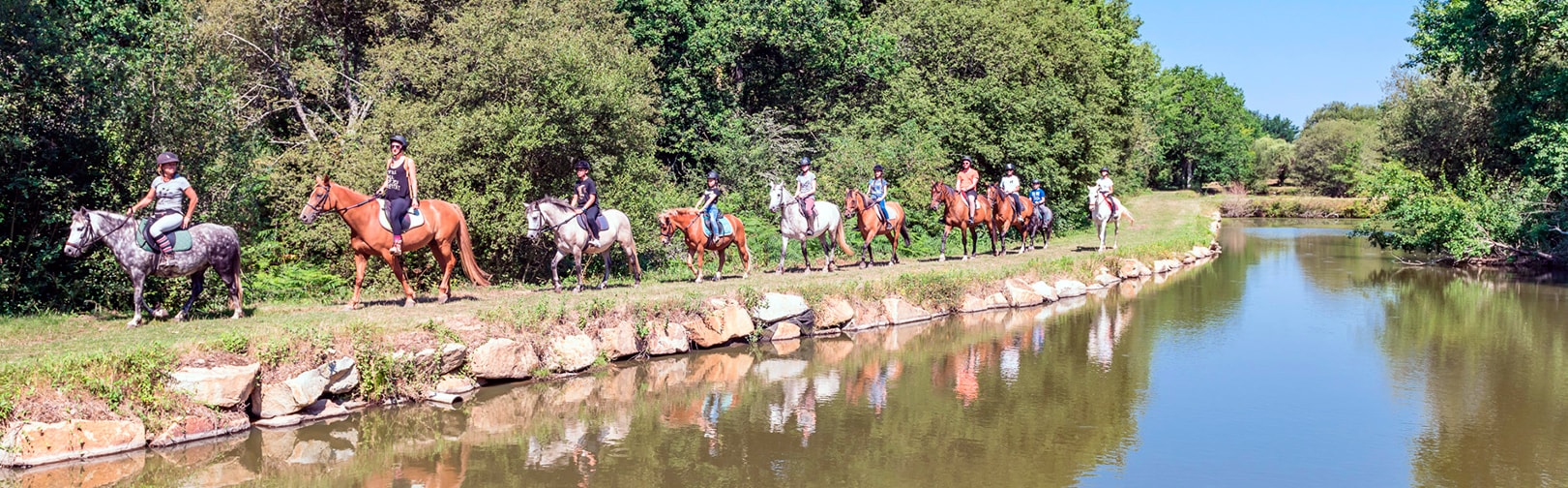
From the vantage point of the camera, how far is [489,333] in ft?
43.2

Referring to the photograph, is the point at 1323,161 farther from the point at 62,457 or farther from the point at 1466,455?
the point at 62,457

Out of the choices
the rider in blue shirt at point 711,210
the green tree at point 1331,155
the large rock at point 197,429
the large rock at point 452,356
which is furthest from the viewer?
the green tree at point 1331,155

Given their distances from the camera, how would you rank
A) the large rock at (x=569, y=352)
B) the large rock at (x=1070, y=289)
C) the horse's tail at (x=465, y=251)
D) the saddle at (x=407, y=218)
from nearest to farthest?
the large rock at (x=569, y=352), the saddle at (x=407, y=218), the horse's tail at (x=465, y=251), the large rock at (x=1070, y=289)

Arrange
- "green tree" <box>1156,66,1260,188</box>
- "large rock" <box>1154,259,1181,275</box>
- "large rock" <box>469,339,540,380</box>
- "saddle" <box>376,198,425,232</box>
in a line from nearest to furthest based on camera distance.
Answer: "large rock" <box>469,339,540,380</box> < "saddle" <box>376,198,425,232</box> < "large rock" <box>1154,259,1181,275</box> < "green tree" <box>1156,66,1260,188</box>

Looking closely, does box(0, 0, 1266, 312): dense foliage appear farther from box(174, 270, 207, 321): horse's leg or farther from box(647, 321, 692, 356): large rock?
box(647, 321, 692, 356): large rock

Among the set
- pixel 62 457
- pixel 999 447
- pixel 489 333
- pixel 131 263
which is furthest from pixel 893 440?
pixel 131 263

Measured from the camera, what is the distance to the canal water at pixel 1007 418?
9695 millimetres

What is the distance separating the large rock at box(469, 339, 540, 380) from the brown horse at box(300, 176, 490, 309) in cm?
222

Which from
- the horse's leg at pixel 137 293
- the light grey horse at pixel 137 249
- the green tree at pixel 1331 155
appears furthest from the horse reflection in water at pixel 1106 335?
the green tree at pixel 1331 155

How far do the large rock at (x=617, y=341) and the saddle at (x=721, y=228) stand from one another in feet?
13.0

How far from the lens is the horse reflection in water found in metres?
15.9

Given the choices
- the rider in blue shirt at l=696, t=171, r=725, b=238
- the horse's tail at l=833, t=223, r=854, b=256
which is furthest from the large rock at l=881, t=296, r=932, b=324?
the rider in blue shirt at l=696, t=171, r=725, b=238

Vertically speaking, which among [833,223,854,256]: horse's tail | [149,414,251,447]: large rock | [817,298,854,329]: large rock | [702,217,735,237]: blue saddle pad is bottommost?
[149,414,251,447]: large rock

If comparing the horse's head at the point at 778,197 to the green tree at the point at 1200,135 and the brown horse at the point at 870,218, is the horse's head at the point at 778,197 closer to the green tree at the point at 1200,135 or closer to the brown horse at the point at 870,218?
the brown horse at the point at 870,218
